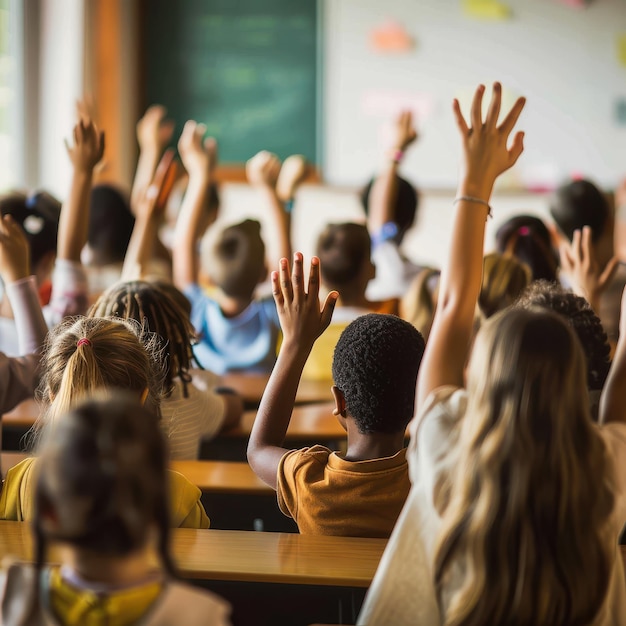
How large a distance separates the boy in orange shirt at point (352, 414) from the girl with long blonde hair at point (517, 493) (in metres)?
0.27

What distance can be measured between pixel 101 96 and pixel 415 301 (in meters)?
3.88

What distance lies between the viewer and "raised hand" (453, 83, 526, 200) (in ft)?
4.98

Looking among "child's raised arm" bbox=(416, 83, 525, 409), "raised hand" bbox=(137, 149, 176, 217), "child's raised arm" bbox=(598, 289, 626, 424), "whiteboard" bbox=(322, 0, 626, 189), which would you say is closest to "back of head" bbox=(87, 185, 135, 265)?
"raised hand" bbox=(137, 149, 176, 217)

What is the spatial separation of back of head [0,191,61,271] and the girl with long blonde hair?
2108 millimetres

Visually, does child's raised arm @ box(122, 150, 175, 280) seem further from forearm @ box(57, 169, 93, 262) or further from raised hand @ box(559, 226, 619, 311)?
raised hand @ box(559, 226, 619, 311)

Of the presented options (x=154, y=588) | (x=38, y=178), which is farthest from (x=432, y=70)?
(x=154, y=588)

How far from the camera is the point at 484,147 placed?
155 cm

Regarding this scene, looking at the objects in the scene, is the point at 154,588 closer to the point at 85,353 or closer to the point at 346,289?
the point at 85,353

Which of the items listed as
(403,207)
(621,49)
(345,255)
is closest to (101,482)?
(345,255)

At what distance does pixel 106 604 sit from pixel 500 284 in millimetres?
1902

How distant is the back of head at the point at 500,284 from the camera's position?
2.75 meters

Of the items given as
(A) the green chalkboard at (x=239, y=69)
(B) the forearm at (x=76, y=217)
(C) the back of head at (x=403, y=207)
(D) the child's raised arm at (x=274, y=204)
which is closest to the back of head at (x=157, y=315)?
(B) the forearm at (x=76, y=217)

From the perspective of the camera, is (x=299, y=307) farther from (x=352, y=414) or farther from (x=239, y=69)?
(x=239, y=69)

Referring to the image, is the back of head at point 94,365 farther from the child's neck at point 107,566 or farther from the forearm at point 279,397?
the child's neck at point 107,566
